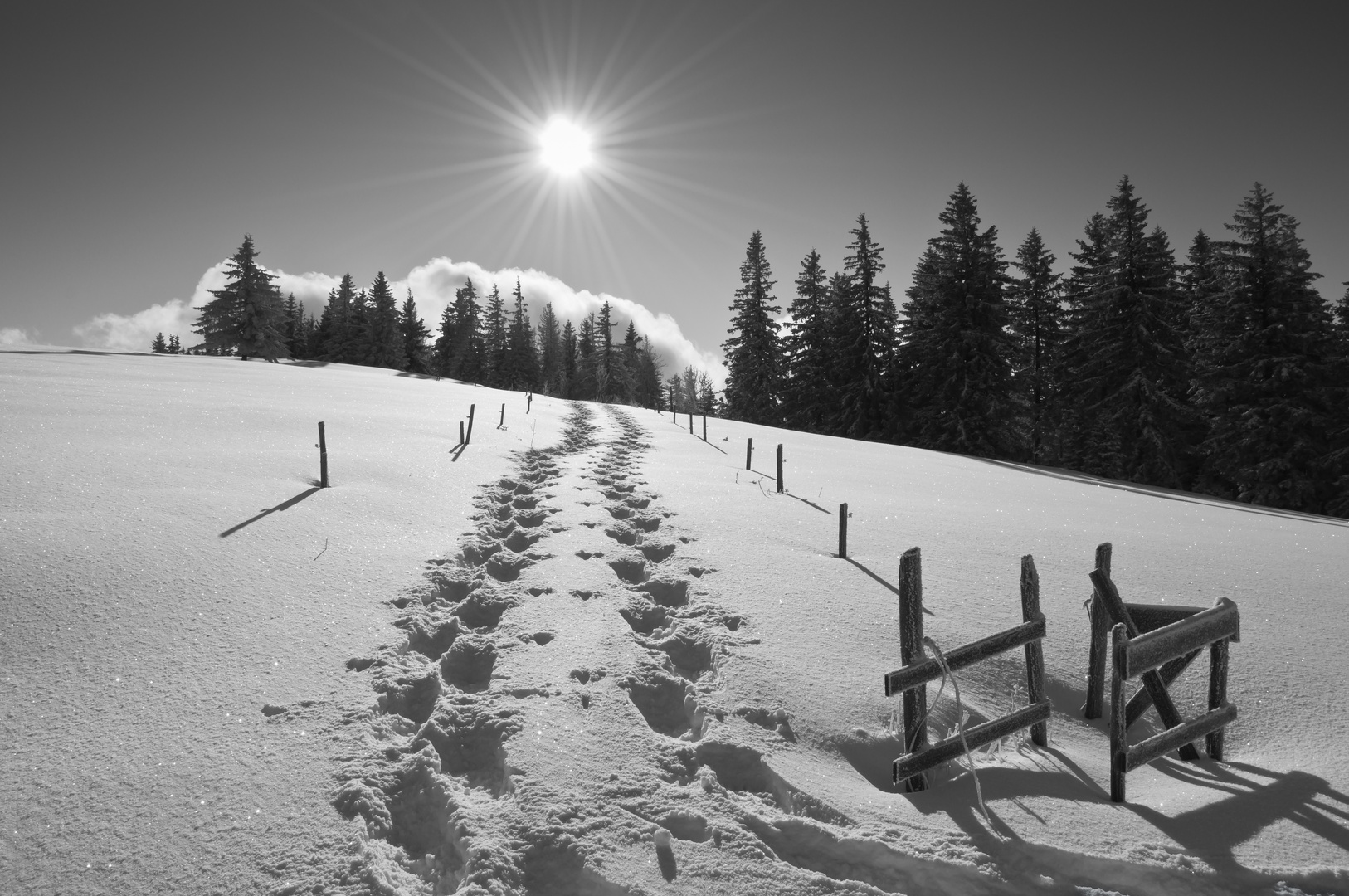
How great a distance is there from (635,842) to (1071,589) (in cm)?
604

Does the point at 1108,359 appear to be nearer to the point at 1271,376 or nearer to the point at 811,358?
the point at 1271,376

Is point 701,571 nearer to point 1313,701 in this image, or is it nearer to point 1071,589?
point 1071,589

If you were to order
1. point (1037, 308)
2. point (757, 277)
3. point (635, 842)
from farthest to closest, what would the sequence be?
1. point (757, 277)
2. point (1037, 308)
3. point (635, 842)

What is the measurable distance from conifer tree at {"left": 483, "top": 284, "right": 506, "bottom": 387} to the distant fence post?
5778 centimetres

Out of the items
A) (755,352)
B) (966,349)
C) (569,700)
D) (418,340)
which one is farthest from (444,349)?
(569,700)

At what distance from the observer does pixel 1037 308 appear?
99.3 feet

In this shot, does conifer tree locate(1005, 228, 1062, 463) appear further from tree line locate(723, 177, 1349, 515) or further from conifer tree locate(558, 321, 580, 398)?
conifer tree locate(558, 321, 580, 398)

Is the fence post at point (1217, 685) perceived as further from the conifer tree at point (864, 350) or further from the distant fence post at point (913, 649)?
the conifer tree at point (864, 350)

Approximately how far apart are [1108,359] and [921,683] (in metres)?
27.6

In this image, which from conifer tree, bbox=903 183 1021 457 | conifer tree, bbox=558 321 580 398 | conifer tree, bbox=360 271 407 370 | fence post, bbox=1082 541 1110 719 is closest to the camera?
fence post, bbox=1082 541 1110 719

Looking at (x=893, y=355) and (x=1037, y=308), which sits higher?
(x=1037, y=308)

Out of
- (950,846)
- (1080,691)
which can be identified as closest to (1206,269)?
(1080,691)

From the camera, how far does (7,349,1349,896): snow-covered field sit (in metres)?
3.02

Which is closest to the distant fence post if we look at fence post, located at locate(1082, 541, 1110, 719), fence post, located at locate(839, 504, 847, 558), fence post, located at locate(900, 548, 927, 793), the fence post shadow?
fence post, located at locate(900, 548, 927, 793)
